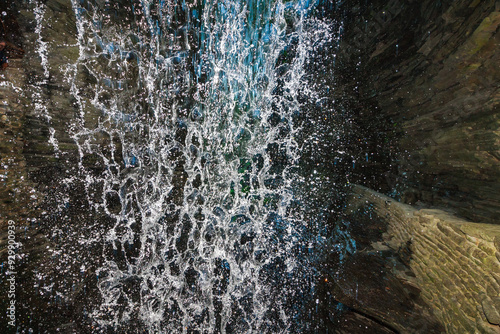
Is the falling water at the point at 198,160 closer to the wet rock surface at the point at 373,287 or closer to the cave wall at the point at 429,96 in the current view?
the wet rock surface at the point at 373,287

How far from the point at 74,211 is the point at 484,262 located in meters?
3.15

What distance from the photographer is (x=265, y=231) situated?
2.37 meters

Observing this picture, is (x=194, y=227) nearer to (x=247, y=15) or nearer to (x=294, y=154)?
(x=294, y=154)

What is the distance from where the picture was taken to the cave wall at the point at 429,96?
1.10 meters

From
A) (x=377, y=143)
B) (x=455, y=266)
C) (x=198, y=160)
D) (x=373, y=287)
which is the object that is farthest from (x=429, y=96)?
(x=198, y=160)

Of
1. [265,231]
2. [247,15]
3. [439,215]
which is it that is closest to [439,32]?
[439,215]

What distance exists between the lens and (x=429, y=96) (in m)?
1.41

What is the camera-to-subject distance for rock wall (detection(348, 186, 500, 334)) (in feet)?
2.71

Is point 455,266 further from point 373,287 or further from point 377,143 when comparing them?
point 377,143

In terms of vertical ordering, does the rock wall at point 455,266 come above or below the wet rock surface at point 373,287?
above

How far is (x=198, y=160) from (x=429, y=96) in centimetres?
221

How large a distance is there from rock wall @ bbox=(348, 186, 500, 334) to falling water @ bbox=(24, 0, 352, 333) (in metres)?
1.02

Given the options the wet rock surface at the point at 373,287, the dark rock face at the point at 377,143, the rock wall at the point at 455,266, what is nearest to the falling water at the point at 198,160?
the dark rock face at the point at 377,143

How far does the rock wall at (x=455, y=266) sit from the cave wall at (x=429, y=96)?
24 centimetres
